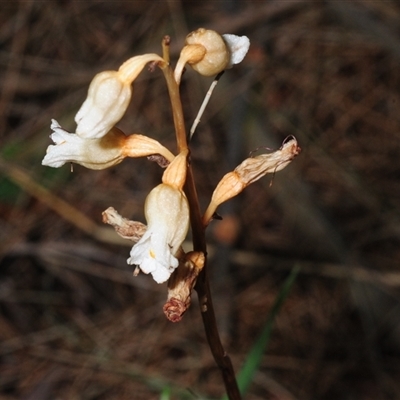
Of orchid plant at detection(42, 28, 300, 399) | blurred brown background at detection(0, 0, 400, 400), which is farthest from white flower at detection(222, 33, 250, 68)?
blurred brown background at detection(0, 0, 400, 400)

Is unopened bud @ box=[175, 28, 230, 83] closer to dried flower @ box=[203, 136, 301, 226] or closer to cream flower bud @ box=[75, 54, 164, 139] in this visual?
cream flower bud @ box=[75, 54, 164, 139]

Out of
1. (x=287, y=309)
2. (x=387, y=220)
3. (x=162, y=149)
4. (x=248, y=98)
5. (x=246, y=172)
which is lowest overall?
(x=287, y=309)

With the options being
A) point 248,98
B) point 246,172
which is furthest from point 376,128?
point 246,172

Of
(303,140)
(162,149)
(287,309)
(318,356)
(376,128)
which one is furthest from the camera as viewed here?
(376,128)

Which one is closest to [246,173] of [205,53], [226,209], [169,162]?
[169,162]

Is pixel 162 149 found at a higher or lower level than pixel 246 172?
higher

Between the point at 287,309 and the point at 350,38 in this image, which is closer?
the point at 287,309

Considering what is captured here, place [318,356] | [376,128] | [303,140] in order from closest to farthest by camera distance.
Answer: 1. [318,356]
2. [303,140]
3. [376,128]

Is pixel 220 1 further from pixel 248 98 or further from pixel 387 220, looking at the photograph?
pixel 387 220
